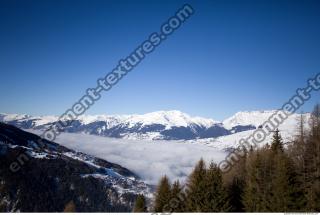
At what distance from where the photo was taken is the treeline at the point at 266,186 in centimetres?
3631

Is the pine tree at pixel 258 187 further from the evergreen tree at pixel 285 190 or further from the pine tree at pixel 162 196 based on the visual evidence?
the pine tree at pixel 162 196

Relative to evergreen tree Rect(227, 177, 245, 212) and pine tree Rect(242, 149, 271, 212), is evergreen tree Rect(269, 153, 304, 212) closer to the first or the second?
pine tree Rect(242, 149, 271, 212)

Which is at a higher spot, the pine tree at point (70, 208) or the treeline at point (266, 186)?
the treeline at point (266, 186)

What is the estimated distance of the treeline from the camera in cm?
3631

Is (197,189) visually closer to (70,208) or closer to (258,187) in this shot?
(258,187)

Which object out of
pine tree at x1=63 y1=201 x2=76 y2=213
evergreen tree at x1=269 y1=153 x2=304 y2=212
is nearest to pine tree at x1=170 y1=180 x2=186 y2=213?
evergreen tree at x1=269 y1=153 x2=304 y2=212

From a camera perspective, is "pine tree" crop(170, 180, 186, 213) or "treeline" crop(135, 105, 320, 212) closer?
"treeline" crop(135, 105, 320, 212)

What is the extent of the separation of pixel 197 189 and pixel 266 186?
8.05m

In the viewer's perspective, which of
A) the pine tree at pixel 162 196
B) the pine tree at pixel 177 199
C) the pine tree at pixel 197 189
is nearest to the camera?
the pine tree at pixel 197 189

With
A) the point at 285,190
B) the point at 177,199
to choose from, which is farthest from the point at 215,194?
the point at 285,190

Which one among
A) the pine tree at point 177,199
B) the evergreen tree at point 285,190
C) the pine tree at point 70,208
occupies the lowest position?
the pine tree at point 70,208

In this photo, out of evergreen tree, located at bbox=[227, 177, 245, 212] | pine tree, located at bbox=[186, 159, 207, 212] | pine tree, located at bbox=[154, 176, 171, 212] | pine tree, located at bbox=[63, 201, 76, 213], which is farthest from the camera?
pine tree, located at bbox=[63, 201, 76, 213]

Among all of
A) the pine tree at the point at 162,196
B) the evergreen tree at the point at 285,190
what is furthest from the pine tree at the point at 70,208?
the evergreen tree at the point at 285,190

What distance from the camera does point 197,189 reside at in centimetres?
4116
